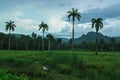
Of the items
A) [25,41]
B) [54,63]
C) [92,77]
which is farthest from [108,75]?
[25,41]

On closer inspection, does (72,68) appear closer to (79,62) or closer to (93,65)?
(79,62)

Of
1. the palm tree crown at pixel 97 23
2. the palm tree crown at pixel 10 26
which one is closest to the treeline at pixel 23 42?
the palm tree crown at pixel 10 26

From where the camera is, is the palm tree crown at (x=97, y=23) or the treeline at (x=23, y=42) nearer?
the palm tree crown at (x=97, y=23)

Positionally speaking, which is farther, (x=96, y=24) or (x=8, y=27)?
(x=8, y=27)

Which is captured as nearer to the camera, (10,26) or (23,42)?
(10,26)

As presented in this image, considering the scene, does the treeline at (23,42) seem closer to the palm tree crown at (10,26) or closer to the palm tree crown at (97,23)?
the palm tree crown at (10,26)

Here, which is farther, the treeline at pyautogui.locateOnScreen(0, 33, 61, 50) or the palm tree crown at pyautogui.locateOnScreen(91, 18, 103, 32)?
the treeline at pyautogui.locateOnScreen(0, 33, 61, 50)

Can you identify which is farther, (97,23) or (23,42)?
(23,42)

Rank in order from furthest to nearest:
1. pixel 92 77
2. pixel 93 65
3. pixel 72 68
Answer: pixel 93 65 → pixel 72 68 → pixel 92 77

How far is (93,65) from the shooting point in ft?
170

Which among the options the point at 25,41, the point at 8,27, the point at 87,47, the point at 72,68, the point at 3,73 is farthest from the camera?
the point at 87,47

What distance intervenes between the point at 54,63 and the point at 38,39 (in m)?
134

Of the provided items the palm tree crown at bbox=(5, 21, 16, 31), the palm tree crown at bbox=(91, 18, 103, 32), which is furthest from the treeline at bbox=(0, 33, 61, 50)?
the palm tree crown at bbox=(91, 18, 103, 32)

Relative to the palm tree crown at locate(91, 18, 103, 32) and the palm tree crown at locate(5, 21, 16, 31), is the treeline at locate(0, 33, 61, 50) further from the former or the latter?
the palm tree crown at locate(91, 18, 103, 32)
